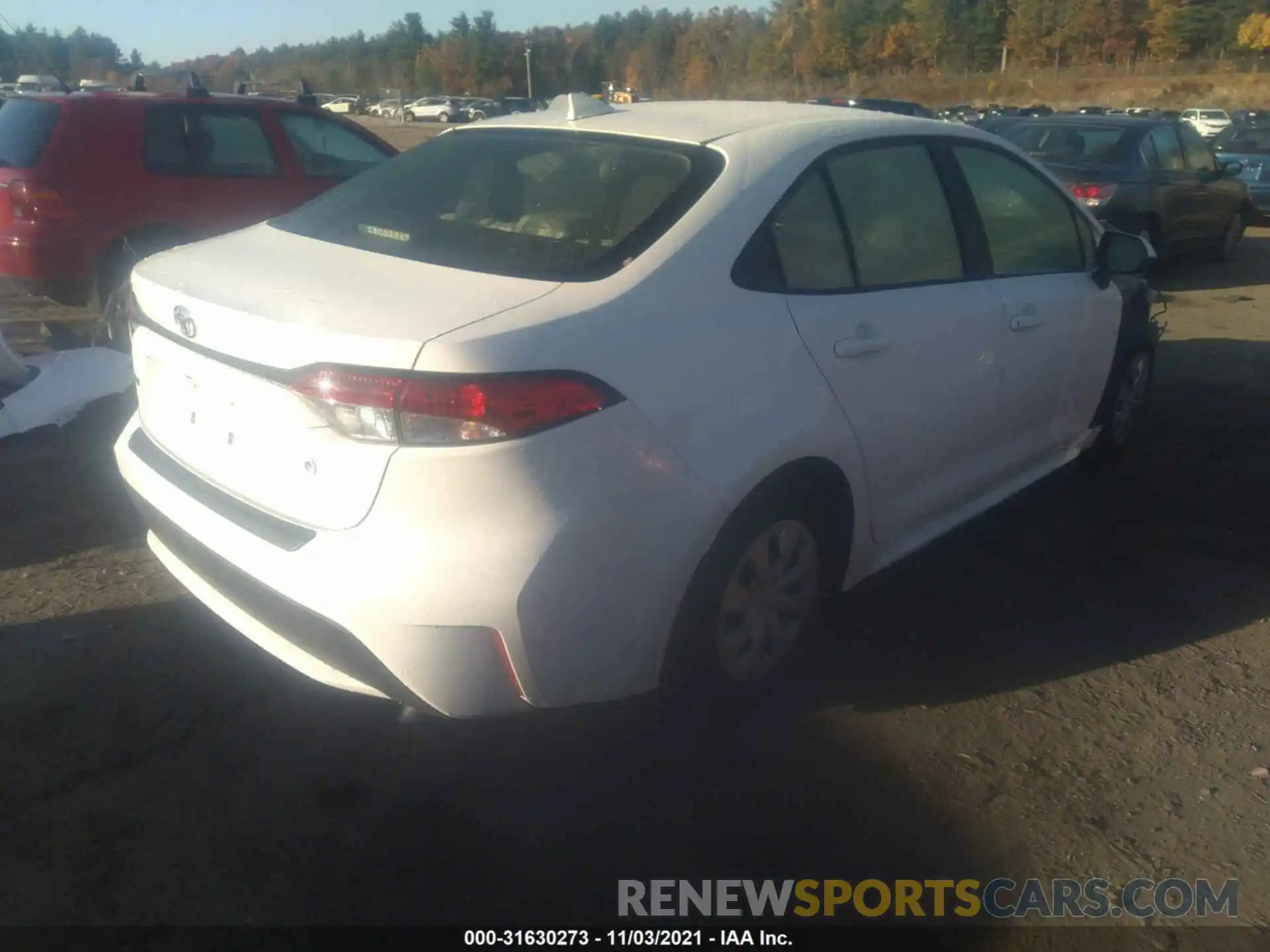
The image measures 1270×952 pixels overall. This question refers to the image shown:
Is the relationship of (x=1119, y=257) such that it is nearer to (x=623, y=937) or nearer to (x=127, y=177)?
(x=623, y=937)

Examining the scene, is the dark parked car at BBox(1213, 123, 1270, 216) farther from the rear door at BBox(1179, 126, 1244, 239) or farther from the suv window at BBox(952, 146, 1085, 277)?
the suv window at BBox(952, 146, 1085, 277)

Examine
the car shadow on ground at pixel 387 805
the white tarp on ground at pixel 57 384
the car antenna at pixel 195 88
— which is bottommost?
the car shadow on ground at pixel 387 805

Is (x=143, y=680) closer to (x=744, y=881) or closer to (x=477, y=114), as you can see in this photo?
(x=744, y=881)

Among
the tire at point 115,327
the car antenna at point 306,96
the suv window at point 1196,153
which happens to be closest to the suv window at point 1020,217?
the tire at point 115,327

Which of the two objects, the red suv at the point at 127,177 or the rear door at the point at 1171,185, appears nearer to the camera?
the red suv at the point at 127,177

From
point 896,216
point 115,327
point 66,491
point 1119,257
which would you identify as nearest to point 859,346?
point 896,216

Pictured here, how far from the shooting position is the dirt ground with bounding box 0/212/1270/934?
2.62 m

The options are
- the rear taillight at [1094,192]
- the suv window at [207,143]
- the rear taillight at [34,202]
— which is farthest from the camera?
the rear taillight at [1094,192]

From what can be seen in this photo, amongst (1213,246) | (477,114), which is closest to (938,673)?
(1213,246)

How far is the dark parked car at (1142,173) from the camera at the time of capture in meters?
10.5

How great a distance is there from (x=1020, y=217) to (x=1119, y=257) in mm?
567

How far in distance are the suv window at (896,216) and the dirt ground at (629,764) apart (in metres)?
1.21

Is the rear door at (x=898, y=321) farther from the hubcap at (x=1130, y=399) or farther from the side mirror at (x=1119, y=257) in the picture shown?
the hubcap at (x=1130, y=399)

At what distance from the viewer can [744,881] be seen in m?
2.63
